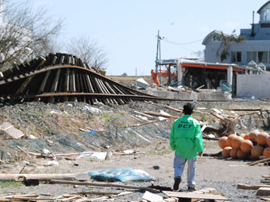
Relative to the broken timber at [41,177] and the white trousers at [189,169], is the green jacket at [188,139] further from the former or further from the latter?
the broken timber at [41,177]

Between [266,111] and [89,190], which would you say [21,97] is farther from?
[266,111]

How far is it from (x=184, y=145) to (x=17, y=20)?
2043 centimetres

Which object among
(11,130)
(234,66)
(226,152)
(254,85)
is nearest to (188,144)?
(226,152)

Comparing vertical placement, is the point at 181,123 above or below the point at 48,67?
below

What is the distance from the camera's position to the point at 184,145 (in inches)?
352

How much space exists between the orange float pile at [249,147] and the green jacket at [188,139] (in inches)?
244

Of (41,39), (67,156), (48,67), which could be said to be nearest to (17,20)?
(41,39)

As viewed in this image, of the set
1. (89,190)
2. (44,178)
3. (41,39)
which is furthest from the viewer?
(41,39)

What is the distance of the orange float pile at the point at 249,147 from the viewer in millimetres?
14859

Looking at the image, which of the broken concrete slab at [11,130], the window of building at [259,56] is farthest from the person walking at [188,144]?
the window of building at [259,56]

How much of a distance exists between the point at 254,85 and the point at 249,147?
27.9 metres

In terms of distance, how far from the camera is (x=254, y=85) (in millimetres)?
42062

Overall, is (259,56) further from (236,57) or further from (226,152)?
(226,152)

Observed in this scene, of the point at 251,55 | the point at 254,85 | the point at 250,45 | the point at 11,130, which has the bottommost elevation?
the point at 11,130
